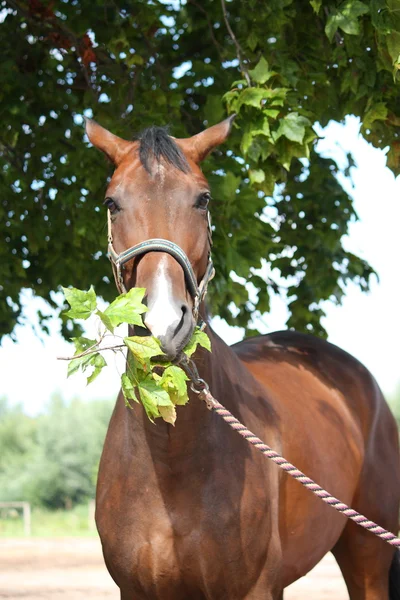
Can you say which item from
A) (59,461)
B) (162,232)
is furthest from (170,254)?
(59,461)

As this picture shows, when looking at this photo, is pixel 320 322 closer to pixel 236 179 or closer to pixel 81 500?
pixel 236 179

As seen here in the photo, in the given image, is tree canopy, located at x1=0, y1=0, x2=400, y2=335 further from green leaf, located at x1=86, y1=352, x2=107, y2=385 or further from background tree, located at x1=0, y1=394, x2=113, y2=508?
background tree, located at x1=0, y1=394, x2=113, y2=508

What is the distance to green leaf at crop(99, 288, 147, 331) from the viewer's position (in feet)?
8.68

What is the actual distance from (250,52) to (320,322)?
366 centimetres

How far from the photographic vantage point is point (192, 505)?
3.30 metres

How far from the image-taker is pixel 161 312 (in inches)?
108

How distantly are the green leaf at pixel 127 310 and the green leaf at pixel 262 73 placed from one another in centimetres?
215

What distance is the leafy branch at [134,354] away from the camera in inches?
106

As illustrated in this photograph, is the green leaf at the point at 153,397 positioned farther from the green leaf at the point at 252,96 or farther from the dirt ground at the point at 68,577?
the dirt ground at the point at 68,577

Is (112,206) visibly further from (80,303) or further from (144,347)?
(144,347)

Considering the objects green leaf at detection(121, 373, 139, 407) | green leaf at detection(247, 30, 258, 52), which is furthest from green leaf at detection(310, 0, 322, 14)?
green leaf at detection(121, 373, 139, 407)

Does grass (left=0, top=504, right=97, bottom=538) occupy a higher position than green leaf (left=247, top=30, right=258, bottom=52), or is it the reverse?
green leaf (left=247, top=30, right=258, bottom=52)

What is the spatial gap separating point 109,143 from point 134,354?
4.05 ft

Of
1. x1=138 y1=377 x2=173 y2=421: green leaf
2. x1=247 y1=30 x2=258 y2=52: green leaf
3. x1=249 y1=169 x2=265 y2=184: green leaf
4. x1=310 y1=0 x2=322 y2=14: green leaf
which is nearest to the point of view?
x1=138 y1=377 x2=173 y2=421: green leaf
